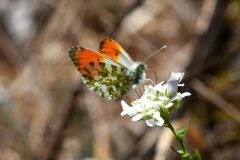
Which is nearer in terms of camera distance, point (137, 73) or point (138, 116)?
point (138, 116)

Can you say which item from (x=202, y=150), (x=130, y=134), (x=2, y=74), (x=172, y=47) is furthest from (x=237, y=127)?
(x=2, y=74)

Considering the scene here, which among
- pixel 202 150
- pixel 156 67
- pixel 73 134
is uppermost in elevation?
pixel 156 67

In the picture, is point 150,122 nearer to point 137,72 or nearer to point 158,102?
point 158,102

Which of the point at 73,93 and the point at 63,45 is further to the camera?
the point at 63,45

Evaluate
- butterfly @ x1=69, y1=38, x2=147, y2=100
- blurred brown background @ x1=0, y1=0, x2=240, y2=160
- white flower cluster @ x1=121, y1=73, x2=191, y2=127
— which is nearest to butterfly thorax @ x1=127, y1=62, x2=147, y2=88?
butterfly @ x1=69, y1=38, x2=147, y2=100

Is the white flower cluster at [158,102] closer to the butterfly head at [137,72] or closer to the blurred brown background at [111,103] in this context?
the butterfly head at [137,72]

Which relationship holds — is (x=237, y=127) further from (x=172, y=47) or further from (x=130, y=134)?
(x=172, y=47)

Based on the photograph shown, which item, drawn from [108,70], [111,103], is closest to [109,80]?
[108,70]

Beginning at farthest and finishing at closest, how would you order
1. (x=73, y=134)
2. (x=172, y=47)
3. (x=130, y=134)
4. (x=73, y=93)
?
(x=172, y=47) < (x=130, y=134) < (x=73, y=134) < (x=73, y=93)
